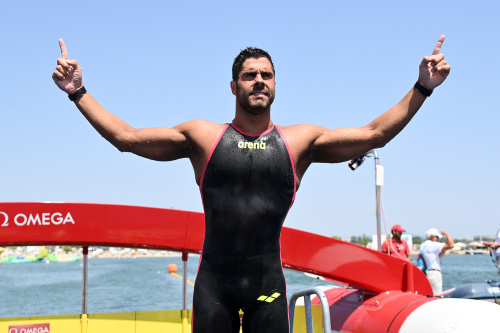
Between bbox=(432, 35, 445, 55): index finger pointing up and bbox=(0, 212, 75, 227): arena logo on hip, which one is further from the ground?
bbox=(432, 35, 445, 55): index finger pointing up

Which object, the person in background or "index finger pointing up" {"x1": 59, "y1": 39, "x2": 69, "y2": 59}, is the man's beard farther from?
the person in background

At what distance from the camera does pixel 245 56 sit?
307 centimetres

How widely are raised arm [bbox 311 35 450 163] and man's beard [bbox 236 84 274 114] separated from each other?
1.08 ft

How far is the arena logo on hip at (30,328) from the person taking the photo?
19.0 feet

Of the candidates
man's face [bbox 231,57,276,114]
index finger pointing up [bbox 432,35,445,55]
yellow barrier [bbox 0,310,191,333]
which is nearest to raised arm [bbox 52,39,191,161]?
man's face [bbox 231,57,276,114]

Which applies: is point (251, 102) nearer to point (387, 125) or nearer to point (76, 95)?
point (387, 125)

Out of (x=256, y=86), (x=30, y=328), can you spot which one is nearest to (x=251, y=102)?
(x=256, y=86)

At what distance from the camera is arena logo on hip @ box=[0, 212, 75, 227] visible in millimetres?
5738

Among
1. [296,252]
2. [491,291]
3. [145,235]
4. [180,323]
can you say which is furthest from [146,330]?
[491,291]

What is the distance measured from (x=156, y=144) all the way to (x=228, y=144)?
35 centimetres

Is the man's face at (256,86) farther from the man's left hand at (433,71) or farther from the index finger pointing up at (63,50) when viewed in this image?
the index finger pointing up at (63,50)

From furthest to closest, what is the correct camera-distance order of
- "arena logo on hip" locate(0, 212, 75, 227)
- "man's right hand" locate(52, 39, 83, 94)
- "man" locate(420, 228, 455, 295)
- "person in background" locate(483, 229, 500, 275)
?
"man" locate(420, 228, 455, 295) < "person in background" locate(483, 229, 500, 275) < "arena logo on hip" locate(0, 212, 75, 227) < "man's right hand" locate(52, 39, 83, 94)

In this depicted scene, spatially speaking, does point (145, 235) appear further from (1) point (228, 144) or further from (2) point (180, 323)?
(1) point (228, 144)

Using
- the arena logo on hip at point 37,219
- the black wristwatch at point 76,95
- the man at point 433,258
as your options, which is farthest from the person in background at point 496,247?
the black wristwatch at point 76,95
